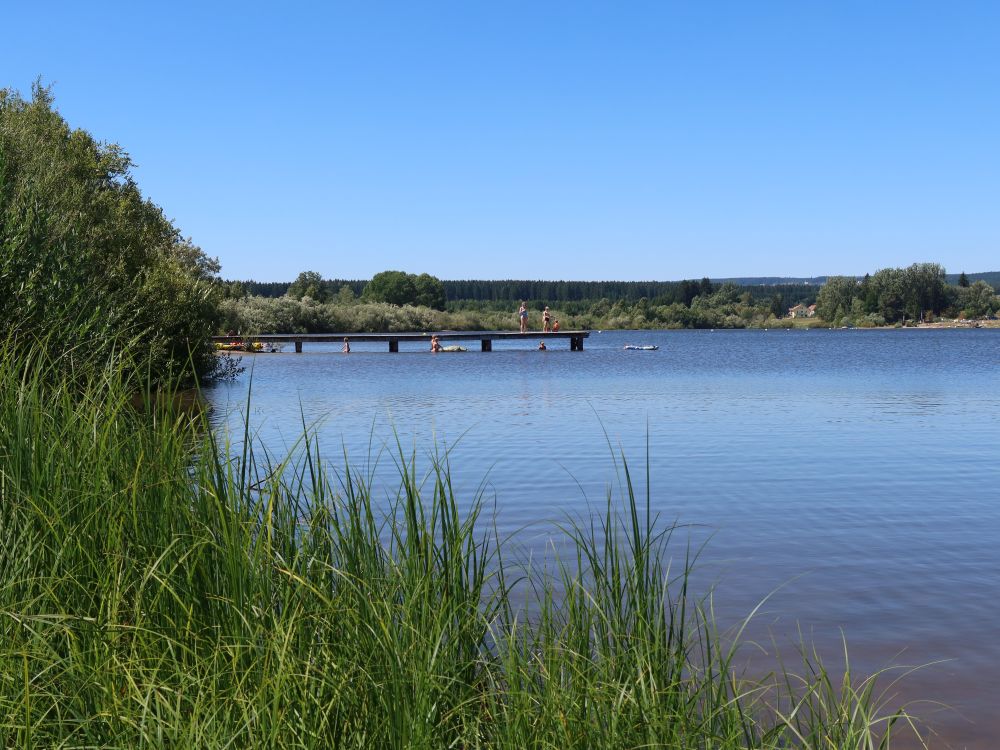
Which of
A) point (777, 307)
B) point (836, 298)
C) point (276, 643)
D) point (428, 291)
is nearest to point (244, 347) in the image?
point (276, 643)

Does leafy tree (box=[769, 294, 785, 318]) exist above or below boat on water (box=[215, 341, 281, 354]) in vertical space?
above

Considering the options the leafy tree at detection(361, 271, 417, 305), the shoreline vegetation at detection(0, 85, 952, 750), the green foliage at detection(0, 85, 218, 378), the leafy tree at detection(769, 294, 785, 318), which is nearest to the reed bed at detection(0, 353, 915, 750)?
the shoreline vegetation at detection(0, 85, 952, 750)

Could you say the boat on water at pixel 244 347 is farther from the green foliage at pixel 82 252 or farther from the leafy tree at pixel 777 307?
the leafy tree at pixel 777 307

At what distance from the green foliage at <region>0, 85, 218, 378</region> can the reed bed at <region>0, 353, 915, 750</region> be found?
5.24m

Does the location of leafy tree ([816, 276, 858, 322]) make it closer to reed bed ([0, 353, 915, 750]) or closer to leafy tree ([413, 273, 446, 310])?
leafy tree ([413, 273, 446, 310])

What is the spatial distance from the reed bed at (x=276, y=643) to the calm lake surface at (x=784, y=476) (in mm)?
836

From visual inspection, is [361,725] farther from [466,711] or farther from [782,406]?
[782,406]

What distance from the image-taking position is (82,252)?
14.5 m

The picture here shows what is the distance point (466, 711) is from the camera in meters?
3.78

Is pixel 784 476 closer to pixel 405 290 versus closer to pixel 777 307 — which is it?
pixel 405 290

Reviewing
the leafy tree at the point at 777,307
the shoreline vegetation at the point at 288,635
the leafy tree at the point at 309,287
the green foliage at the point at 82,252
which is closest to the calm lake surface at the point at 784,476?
the shoreline vegetation at the point at 288,635

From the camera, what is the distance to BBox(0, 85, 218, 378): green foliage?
37.6 feet

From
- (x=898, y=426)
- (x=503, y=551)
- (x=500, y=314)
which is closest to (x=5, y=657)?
(x=503, y=551)

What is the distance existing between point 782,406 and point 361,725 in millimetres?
23487
